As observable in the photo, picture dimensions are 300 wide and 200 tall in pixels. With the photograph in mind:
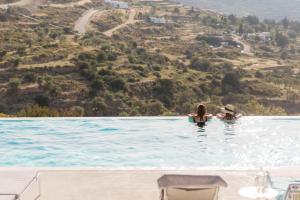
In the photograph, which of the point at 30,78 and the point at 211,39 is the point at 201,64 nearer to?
the point at 211,39

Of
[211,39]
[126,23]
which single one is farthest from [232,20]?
[126,23]

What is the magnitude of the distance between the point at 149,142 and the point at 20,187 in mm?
5136

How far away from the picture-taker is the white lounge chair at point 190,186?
476 cm

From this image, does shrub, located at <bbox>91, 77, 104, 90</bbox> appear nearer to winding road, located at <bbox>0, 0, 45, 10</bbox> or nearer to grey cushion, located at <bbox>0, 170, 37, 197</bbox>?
winding road, located at <bbox>0, 0, 45, 10</bbox>

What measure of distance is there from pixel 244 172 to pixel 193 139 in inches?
148

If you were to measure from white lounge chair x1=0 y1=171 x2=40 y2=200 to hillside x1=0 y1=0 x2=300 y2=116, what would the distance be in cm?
741

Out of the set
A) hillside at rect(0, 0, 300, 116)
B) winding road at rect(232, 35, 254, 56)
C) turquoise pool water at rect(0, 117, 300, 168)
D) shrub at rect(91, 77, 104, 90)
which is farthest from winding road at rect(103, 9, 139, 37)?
turquoise pool water at rect(0, 117, 300, 168)

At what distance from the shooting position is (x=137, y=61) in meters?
30.8

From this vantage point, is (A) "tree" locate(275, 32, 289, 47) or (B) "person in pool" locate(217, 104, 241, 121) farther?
(A) "tree" locate(275, 32, 289, 47)

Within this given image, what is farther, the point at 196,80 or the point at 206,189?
the point at 196,80

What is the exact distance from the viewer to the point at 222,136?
34.4 feet

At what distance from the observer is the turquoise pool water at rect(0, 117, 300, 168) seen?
9086 millimetres

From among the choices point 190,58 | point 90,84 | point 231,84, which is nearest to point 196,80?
point 231,84

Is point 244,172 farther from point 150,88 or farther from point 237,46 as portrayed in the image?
point 237,46
